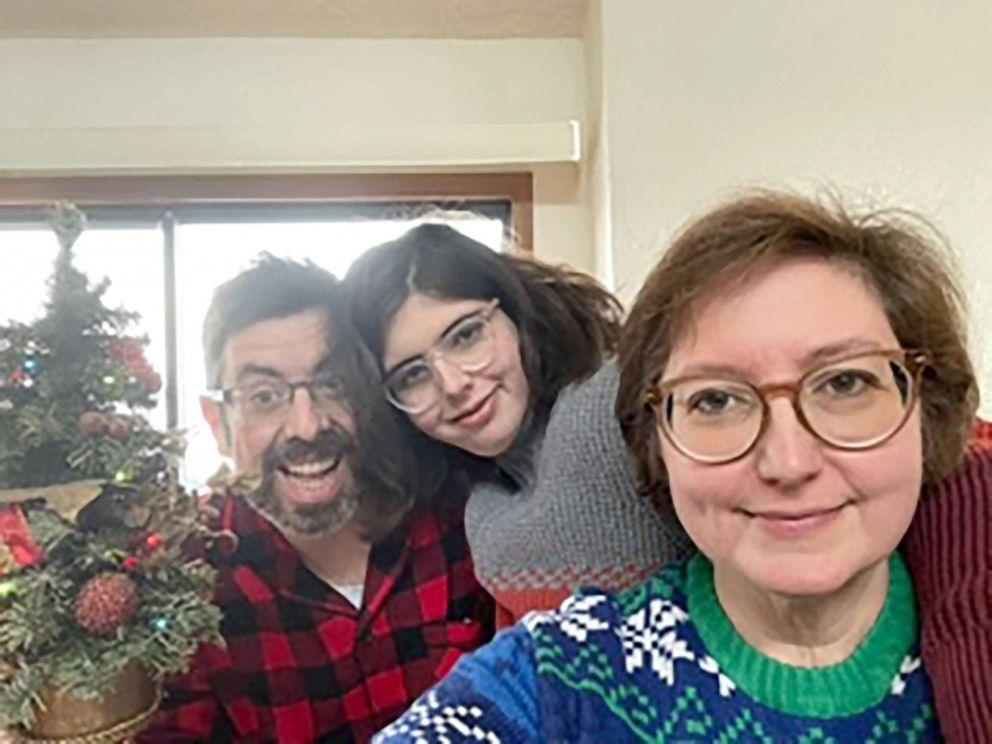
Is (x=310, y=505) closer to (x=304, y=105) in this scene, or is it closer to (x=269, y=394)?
(x=269, y=394)

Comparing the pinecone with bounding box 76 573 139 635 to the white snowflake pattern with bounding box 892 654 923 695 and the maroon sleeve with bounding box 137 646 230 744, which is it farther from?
the white snowflake pattern with bounding box 892 654 923 695

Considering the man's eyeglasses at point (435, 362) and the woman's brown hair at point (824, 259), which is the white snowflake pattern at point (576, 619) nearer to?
the woman's brown hair at point (824, 259)

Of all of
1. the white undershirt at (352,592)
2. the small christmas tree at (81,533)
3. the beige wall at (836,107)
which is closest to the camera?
the small christmas tree at (81,533)

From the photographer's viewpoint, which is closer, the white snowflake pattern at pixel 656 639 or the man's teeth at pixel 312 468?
the white snowflake pattern at pixel 656 639

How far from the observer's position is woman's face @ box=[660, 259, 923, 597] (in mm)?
749

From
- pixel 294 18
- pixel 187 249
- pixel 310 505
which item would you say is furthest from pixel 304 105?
pixel 310 505

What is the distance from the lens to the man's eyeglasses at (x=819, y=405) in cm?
75

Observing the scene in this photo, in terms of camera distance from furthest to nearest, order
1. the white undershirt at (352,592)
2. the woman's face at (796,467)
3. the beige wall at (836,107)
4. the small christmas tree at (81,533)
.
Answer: the beige wall at (836,107) < the white undershirt at (352,592) < the small christmas tree at (81,533) < the woman's face at (796,467)

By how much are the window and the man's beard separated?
0.06 meters

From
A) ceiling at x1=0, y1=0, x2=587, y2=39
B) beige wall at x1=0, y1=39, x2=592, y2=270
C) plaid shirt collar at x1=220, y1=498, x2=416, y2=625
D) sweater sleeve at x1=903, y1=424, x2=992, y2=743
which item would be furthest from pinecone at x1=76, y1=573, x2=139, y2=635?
sweater sleeve at x1=903, y1=424, x2=992, y2=743

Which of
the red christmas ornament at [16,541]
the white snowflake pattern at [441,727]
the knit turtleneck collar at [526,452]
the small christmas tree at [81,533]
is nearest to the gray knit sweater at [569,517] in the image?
the knit turtleneck collar at [526,452]

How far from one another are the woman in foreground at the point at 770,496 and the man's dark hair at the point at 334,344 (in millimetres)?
241

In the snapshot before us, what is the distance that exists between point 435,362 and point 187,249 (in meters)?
Result: 0.29

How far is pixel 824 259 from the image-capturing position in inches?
31.2
